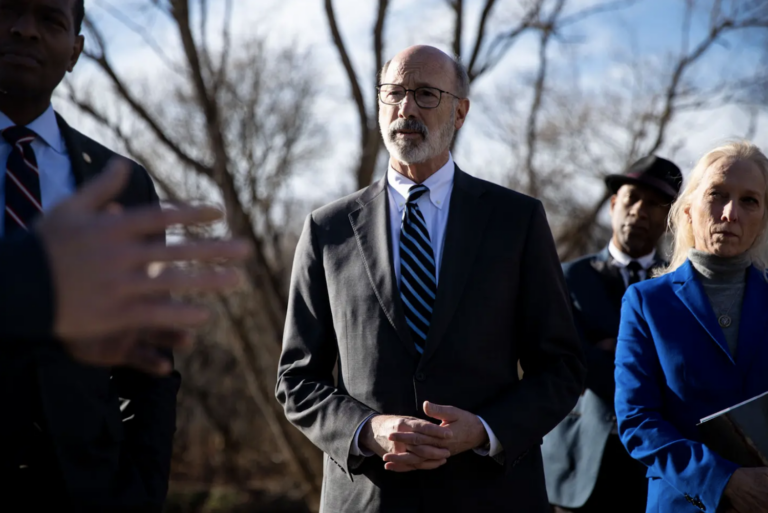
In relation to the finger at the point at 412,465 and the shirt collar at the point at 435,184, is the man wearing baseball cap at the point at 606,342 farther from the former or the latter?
the finger at the point at 412,465

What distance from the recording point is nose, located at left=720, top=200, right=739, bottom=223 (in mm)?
2941

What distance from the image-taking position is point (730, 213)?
9.66ft

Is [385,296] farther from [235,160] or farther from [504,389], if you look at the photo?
[235,160]

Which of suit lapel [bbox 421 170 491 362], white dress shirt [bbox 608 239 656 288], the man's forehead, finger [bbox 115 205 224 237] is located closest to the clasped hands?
suit lapel [bbox 421 170 491 362]

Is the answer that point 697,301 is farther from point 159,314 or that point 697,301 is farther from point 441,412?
point 159,314

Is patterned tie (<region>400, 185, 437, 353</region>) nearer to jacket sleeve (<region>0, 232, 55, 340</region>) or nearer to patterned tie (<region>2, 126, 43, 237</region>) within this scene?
patterned tie (<region>2, 126, 43, 237</region>)

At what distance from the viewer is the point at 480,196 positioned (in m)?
3.02

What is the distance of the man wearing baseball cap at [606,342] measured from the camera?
369 cm

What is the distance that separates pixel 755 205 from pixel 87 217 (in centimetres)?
261

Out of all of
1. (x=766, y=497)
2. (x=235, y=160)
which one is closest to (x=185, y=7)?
(x=235, y=160)

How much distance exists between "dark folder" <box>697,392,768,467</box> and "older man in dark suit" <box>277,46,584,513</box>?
0.47 m

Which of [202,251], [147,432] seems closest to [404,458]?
[147,432]

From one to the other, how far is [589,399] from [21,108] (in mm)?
2808

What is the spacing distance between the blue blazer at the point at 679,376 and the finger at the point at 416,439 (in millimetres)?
775
